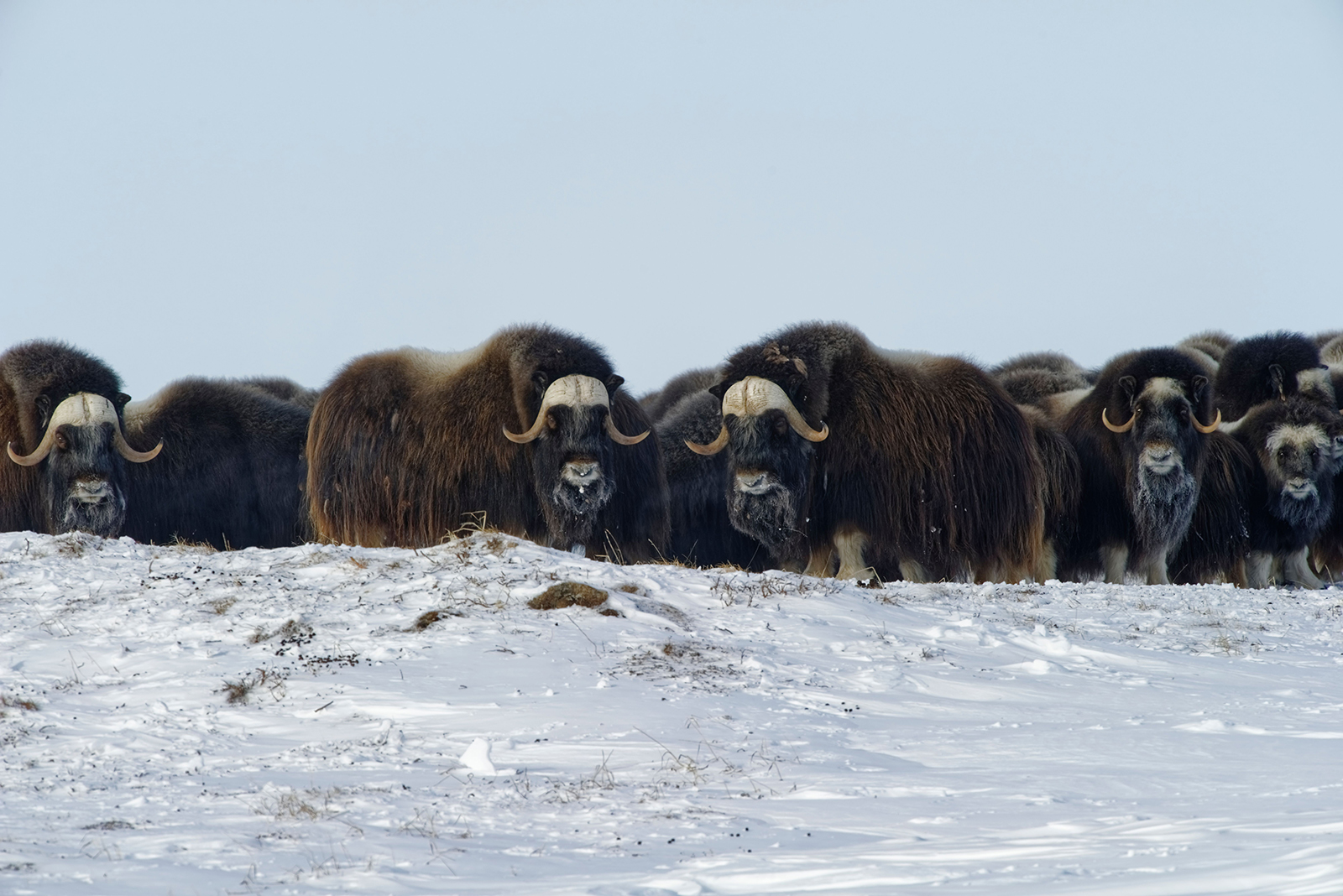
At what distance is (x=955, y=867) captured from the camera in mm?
2641

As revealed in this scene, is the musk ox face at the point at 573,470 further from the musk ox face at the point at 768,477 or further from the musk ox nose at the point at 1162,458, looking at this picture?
the musk ox nose at the point at 1162,458

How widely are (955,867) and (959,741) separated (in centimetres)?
129

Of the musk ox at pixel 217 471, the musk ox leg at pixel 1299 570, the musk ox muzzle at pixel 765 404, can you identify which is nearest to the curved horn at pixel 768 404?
the musk ox muzzle at pixel 765 404

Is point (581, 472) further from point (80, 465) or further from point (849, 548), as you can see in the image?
point (80, 465)

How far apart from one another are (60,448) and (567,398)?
3.64m

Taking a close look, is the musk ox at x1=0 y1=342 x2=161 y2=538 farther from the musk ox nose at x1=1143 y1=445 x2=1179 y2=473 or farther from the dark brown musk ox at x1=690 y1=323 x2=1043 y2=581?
the musk ox nose at x1=1143 y1=445 x2=1179 y2=473

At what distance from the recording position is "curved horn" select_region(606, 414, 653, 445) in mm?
8578

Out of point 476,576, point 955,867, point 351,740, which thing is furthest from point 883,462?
point 955,867

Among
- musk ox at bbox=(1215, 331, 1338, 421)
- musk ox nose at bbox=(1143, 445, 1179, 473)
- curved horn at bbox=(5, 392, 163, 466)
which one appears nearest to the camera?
musk ox nose at bbox=(1143, 445, 1179, 473)

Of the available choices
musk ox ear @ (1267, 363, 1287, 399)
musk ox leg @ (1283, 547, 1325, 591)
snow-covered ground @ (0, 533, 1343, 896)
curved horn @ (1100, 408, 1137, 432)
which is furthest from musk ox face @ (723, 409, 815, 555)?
musk ox ear @ (1267, 363, 1287, 399)

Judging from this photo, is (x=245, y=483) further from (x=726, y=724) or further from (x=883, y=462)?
(x=726, y=724)

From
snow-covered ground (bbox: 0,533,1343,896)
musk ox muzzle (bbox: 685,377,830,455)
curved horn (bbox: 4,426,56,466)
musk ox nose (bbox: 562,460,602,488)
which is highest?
musk ox muzzle (bbox: 685,377,830,455)

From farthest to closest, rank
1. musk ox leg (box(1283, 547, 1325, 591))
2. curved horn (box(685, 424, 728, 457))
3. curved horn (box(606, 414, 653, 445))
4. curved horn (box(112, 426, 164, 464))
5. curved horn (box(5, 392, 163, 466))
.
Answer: musk ox leg (box(1283, 547, 1325, 591)), curved horn (box(112, 426, 164, 464)), curved horn (box(5, 392, 163, 466)), curved horn (box(685, 424, 728, 457)), curved horn (box(606, 414, 653, 445))

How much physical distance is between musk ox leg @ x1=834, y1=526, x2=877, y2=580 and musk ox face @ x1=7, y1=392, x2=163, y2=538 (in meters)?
4.83
